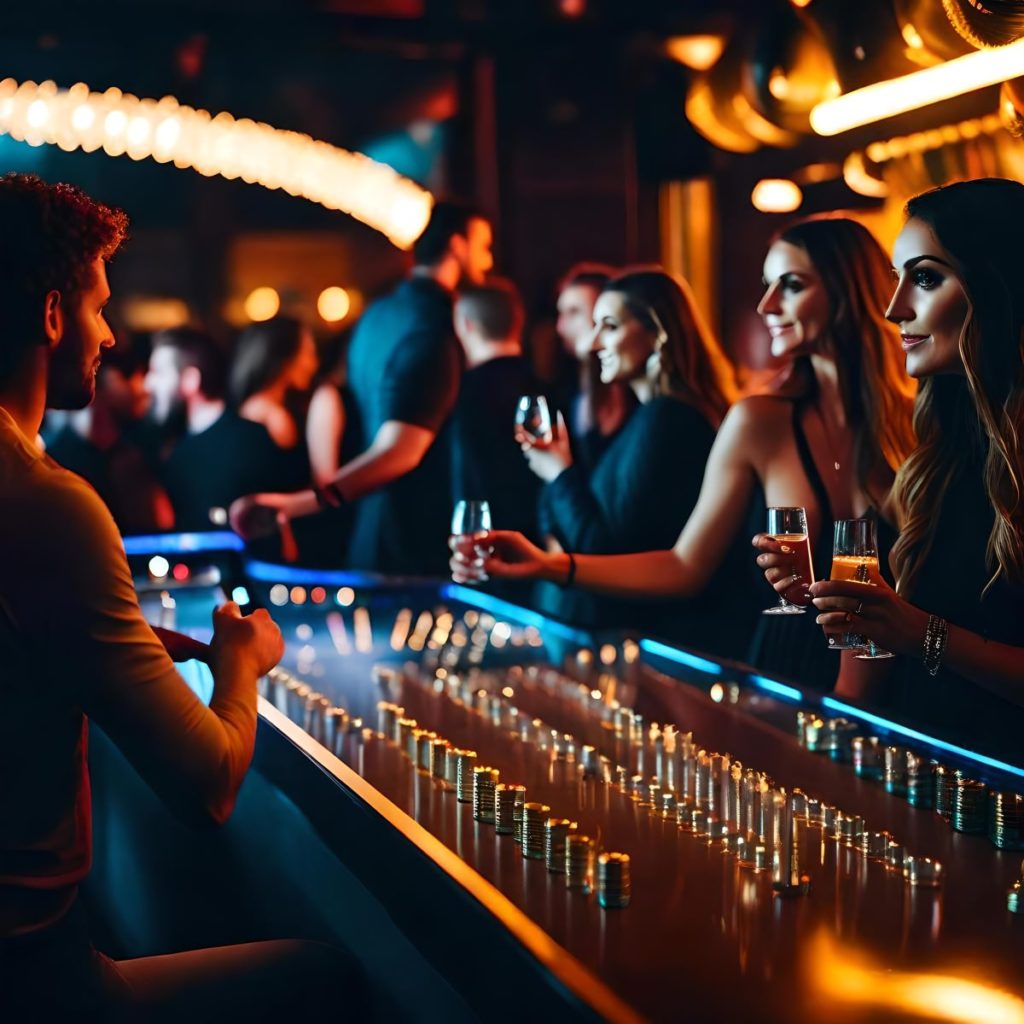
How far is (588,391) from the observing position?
515 centimetres

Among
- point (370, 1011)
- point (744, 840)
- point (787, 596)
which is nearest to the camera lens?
point (744, 840)

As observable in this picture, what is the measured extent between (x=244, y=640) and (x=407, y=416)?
12.4 ft

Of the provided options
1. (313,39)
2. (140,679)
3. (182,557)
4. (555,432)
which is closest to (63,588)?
(140,679)

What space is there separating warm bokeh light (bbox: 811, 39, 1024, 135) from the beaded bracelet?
42.6 inches

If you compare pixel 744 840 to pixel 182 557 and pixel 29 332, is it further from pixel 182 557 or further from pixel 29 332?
pixel 182 557

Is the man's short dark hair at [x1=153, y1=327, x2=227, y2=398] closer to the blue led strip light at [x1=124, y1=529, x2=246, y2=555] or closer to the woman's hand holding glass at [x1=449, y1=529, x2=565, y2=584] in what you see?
the blue led strip light at [x1=124, y1=529, x2=246, y2=555]

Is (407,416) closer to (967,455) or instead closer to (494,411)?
(494,411)

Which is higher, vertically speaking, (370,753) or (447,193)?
(447,193)

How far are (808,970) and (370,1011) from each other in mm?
970

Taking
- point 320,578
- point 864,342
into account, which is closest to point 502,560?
point 864,342

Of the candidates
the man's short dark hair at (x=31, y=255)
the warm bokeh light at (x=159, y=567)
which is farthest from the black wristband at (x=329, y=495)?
the man's short dark hair at (x=31, y=255)

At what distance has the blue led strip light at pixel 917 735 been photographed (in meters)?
2.36

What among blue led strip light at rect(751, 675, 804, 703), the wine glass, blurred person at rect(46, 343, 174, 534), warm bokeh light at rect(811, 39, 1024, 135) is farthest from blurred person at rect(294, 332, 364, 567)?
blue led strip light at rect(751, 675, 804, 703)

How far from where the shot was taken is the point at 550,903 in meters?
1.98
